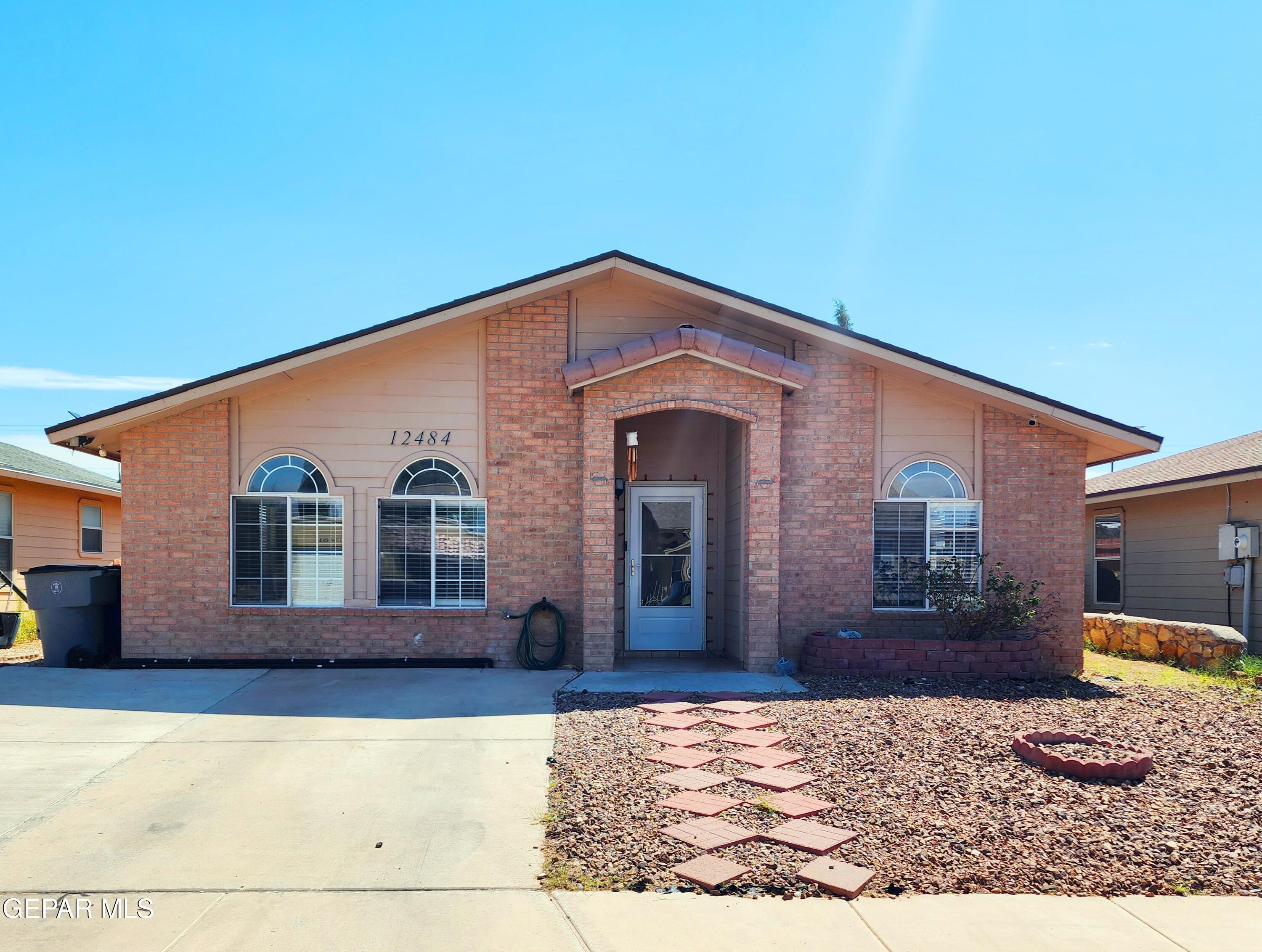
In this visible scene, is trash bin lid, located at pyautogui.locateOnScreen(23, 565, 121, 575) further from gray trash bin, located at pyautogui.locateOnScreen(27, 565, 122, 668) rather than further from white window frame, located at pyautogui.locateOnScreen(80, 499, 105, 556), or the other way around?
white window frame, located at pyautogui.locateOnScreen(80, 499, 105, 556)

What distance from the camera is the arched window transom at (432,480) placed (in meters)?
10.3

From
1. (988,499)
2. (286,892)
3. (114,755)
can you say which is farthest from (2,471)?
(988,499)

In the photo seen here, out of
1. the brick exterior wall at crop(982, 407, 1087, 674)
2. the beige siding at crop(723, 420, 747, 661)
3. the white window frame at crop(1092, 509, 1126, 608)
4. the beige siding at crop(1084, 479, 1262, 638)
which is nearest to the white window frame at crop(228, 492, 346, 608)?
the beige siding at crop(723, 420, 747, 661)

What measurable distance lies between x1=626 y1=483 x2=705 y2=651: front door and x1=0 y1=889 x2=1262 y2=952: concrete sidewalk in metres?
7.43

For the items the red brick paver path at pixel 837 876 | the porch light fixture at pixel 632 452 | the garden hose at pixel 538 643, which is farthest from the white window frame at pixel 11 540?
the red brick paver path at pixel 837 876

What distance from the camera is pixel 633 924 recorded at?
3.76m

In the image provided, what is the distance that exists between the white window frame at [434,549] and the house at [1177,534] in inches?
407

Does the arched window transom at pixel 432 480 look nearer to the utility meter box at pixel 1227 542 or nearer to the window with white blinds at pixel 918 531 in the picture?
the window with white blinds at pixel 918 531

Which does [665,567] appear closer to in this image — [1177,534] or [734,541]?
[734,541]

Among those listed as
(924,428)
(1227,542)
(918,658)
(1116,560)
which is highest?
(924,428)

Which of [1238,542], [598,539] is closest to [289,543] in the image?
[598,539]

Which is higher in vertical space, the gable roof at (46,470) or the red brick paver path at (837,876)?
the gable roof at (46,470)

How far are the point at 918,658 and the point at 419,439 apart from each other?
6.10 meters

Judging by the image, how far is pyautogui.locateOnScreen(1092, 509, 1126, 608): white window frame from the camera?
16.2 meters
